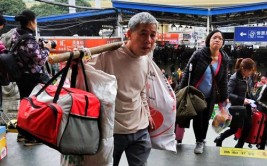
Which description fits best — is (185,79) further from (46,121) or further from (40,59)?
(46,121)

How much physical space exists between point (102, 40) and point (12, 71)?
21.5ft

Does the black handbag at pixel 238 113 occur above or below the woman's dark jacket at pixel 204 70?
below

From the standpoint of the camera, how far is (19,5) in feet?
65.8

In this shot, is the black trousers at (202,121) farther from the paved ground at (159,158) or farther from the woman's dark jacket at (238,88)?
the woman's dark jacket at (238,88)

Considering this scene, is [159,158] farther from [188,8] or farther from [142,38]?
[188,8]

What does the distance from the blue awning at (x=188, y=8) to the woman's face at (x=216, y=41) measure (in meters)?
6.06

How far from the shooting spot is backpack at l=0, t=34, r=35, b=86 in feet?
8.68

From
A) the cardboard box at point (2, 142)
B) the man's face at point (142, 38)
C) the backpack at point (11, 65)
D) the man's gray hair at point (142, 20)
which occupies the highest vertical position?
the man's gray hair at point (142, 20)

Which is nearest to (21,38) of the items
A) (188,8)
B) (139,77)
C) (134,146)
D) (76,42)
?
(139,77)

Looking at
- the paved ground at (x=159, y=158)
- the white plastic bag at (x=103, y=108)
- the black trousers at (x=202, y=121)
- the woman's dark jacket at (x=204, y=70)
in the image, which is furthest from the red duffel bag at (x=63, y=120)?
the black trousers at (x=202, y=121)

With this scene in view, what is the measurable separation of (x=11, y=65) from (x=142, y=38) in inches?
58.9

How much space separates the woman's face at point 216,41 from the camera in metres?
3.04

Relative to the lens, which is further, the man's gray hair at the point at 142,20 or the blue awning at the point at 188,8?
the blue awning at the point at 188,8

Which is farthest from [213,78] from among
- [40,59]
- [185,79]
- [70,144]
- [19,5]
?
[19,5]
